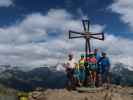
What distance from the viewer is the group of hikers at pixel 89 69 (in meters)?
29.0

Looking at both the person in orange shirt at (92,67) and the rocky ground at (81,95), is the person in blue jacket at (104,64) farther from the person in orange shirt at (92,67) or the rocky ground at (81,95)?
the rocky ground at (81,95)

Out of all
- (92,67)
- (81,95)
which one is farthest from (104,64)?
(81,95)

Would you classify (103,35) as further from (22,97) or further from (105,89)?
(22,97)

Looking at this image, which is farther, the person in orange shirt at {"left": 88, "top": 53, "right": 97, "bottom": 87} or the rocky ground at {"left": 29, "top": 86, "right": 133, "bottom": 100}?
the person in orange shirt at {"left": 88, "top": 53, "right": 97, "bottom": 87}

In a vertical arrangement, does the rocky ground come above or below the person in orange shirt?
below

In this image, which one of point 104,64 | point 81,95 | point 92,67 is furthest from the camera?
point 92,67

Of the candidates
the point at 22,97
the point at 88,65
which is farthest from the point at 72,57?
the point at 22,97

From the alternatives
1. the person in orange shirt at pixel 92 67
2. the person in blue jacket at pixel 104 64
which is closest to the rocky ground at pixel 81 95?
the person in orange shirt at pixel 92 67

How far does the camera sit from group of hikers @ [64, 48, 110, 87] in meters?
29.0

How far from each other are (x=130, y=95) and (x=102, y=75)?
2674 millimetres

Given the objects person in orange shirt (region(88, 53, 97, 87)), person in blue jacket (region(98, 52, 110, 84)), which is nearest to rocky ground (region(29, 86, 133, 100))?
person in orange shirt (region(88, 53, 97, 87))

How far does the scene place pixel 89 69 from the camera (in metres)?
29.2

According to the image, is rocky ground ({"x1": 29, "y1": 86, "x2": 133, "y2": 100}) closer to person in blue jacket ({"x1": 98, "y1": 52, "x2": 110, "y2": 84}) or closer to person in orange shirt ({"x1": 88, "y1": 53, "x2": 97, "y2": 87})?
person in orange shirt ({"x1": 88, "y1": 53, "x2": 97, "y2": 87})

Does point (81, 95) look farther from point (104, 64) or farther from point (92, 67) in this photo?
point (104, 64)
